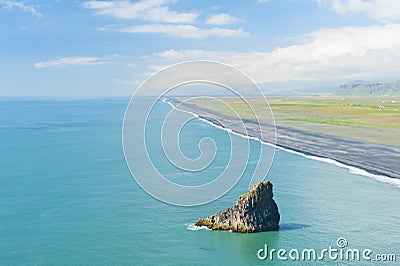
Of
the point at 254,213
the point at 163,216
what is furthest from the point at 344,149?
the point at 163,216

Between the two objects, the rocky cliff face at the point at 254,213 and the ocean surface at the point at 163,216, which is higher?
the rocky cliff face at the point at 254,213

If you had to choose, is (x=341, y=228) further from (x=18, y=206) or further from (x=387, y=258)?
(x=18, y=206)

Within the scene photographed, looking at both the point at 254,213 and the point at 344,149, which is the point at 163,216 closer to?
the point at 254,213

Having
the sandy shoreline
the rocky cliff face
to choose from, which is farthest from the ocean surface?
the sandy shoreline

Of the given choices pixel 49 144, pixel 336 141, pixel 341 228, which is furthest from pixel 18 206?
pixel 336 141

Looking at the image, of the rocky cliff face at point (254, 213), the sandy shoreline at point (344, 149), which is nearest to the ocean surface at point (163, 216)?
the rocky cliff face at point (254, 213)

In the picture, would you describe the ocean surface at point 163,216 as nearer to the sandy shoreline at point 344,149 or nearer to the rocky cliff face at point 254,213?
the rocky cliff face at point 254,213
